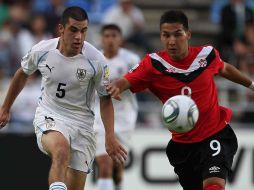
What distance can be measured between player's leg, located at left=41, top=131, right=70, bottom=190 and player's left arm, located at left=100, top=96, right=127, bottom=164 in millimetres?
426

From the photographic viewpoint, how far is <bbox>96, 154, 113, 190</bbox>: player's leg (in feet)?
38.5

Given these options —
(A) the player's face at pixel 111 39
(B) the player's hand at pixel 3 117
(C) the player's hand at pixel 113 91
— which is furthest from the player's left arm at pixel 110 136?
(A) the player's face at pixel 111 39

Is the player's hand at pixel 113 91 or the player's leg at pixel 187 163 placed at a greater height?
the player's hand at pixel 113 91

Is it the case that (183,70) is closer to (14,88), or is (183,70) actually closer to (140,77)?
(140,77)

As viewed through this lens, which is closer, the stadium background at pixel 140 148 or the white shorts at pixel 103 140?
the white shorts at pixel 103 140

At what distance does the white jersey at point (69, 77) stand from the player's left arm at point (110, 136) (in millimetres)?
116

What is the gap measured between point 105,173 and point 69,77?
3.33 metres

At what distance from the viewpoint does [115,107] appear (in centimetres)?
1207

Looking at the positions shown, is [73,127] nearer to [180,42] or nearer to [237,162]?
[180,42]

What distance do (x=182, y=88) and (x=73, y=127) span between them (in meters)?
1.24

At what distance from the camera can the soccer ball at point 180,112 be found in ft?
26.2

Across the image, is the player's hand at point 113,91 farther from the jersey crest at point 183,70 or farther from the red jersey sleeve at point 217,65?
the red jersey sleeve at point 217,65

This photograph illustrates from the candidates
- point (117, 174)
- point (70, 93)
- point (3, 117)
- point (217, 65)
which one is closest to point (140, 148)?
point (117, 174)

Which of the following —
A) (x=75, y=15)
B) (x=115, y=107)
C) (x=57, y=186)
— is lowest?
(x=57, y=186)
